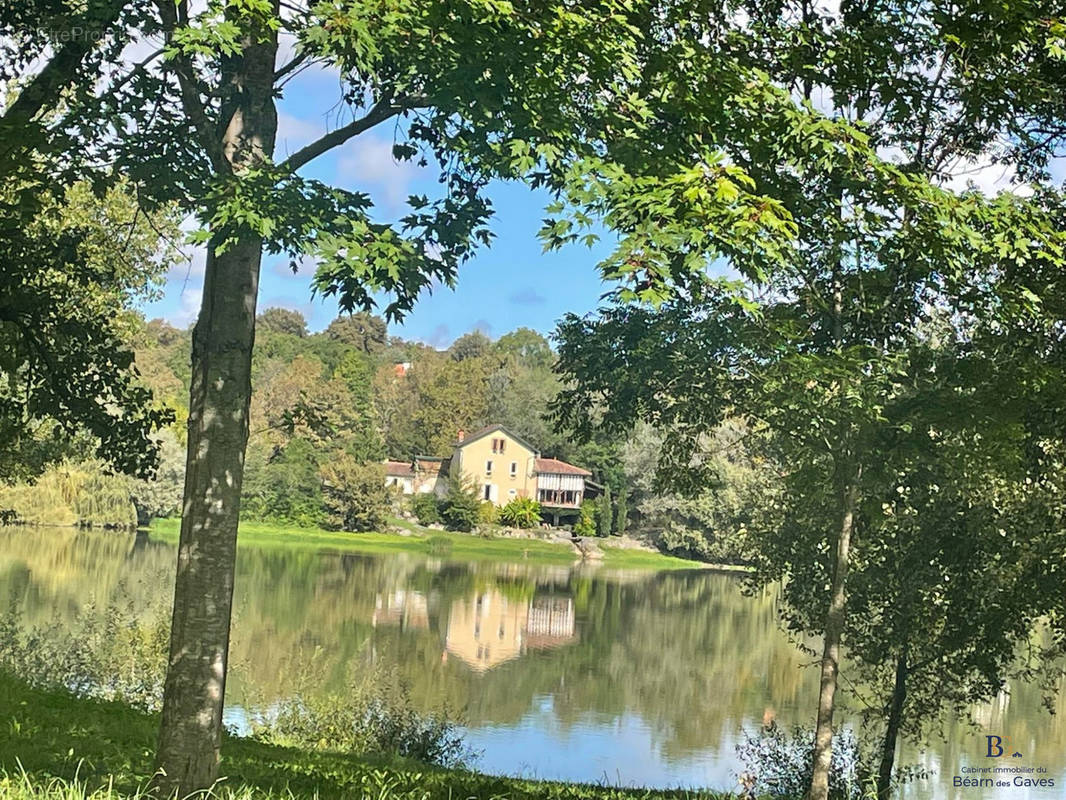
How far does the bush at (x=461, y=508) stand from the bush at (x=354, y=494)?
394cm

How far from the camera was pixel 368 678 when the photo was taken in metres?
16.6

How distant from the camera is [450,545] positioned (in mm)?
53438

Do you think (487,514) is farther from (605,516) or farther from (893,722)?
(893,722)

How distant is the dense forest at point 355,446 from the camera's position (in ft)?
125

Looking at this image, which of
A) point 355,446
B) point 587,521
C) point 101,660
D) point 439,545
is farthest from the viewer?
point 587,521

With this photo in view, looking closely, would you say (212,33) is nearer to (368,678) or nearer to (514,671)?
(368,678)

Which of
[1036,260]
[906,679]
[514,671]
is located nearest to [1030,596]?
[906,679]

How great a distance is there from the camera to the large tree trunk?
18.4 ft

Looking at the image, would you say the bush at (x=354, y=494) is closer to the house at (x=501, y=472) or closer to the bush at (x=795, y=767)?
the house at (x=501, y=472)

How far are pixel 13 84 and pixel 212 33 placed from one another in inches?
515

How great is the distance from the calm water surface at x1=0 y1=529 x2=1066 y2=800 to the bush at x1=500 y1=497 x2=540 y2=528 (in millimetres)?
19426

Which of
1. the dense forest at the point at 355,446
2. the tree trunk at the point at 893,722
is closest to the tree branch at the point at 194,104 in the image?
the dense forest at the point at 355,446

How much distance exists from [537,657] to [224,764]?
53.2 feet

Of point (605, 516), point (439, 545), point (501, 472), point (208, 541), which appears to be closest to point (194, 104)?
point (208, 541)
